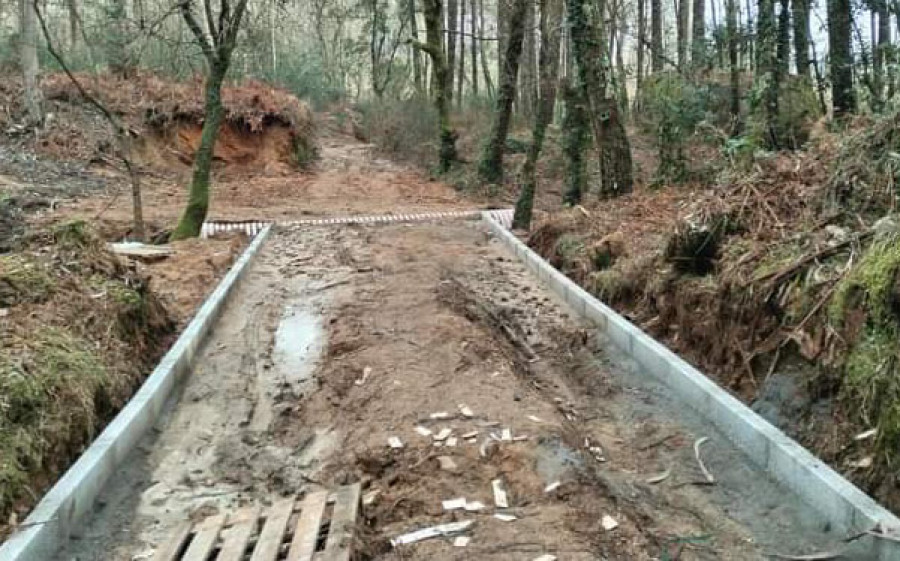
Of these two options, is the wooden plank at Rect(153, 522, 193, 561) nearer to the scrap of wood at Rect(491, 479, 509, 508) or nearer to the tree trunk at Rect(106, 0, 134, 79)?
the scrap of wood at Rect(491, 479, 509, 508)

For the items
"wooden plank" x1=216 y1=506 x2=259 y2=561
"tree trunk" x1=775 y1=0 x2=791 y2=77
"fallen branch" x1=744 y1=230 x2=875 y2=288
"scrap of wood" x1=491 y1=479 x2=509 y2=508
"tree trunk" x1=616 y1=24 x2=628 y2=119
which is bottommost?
"wooden plank" x1=216 y1=506 x2=259 y2=561

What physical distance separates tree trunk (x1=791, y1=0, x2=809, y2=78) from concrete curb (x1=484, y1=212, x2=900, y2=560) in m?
7.56

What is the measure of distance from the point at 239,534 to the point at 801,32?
1251 cm

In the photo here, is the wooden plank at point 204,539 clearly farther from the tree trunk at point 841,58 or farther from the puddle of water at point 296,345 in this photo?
the tree trunk at point 841,58

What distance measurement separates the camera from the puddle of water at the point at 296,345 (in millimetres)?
6617

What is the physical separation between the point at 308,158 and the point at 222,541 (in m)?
18.7

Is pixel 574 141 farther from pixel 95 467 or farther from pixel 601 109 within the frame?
pixel 95 467

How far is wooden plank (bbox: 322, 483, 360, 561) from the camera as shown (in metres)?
3.64

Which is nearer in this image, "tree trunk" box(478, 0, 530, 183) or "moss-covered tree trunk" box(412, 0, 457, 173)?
"tree trunk" box(478, 0, 530, 183)

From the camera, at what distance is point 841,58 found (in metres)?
11.5

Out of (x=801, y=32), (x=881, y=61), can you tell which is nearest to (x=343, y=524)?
(x=881, y=61)

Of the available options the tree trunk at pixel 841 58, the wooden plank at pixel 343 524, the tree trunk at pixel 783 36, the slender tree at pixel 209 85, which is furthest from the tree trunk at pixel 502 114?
the wooden plank at pixel 343 524

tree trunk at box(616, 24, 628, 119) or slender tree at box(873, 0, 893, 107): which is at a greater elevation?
tree trunk at box(616, 24, 628, 119)

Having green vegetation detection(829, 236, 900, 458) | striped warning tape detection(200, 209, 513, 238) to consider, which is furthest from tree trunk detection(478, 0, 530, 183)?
green vegetation detection(829, 236, 900, 458)
